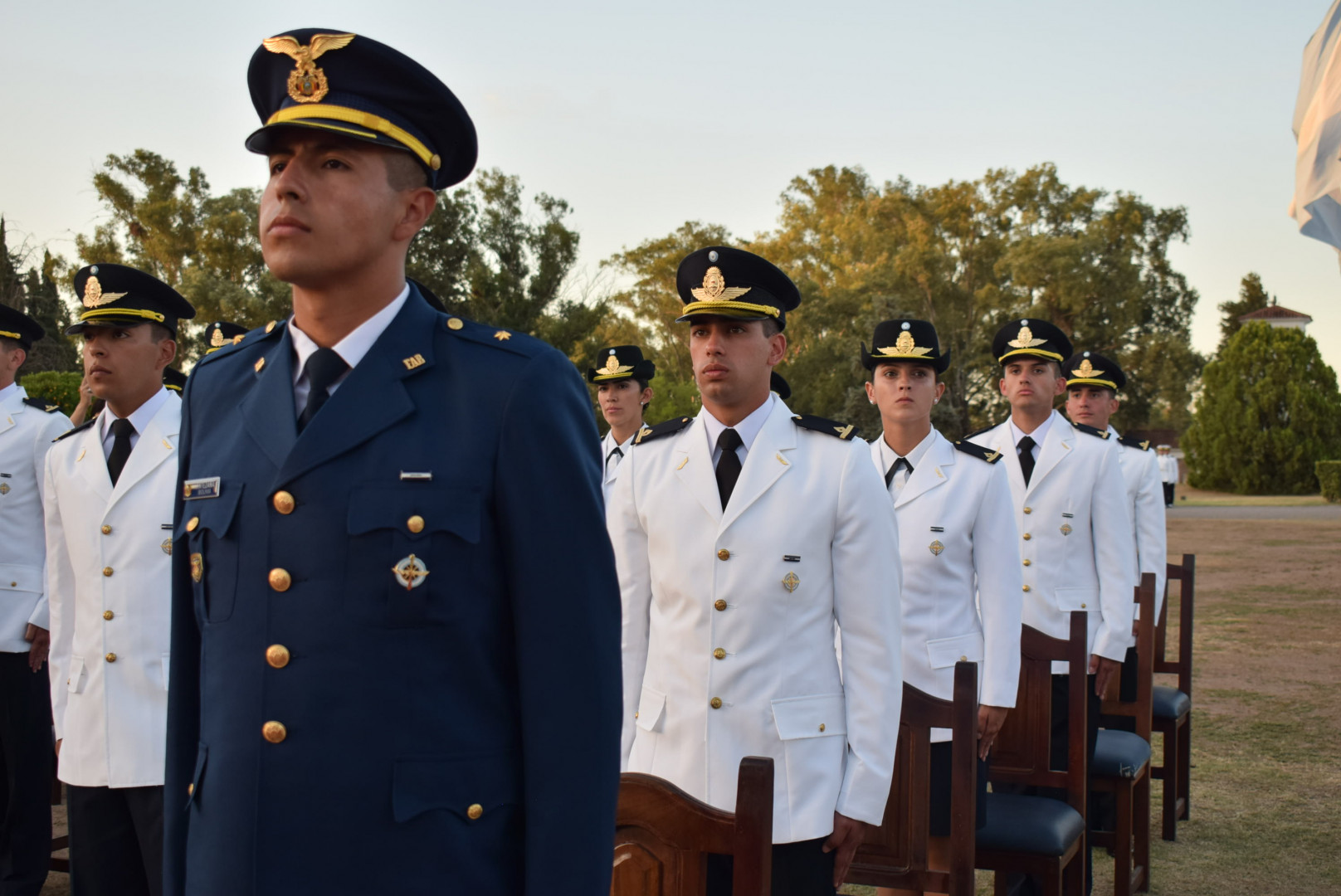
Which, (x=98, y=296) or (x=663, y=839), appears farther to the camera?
(x=98, y=296)

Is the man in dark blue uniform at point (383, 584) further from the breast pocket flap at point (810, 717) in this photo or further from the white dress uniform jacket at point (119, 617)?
the white dress uniform jacket at point (119, 617)

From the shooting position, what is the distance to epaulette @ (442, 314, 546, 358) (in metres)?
1.72

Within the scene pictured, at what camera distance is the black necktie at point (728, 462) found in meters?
3.25

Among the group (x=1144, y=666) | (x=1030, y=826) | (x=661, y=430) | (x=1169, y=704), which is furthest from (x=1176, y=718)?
(x=661, y=430)

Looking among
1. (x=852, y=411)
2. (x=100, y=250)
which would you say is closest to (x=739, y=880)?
(x=852, y=411)

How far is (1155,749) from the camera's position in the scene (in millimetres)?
7707

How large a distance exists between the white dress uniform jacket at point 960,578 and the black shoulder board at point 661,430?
1.36 meters

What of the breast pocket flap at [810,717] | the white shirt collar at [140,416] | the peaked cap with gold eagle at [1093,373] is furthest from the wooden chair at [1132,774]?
the white shirt collar at [140,416]

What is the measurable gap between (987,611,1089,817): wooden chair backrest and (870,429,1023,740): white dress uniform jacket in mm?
176

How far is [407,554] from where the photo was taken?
5.15ft

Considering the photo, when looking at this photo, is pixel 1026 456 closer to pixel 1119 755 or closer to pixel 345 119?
pixel 1119 755

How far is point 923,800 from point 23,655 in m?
3.77

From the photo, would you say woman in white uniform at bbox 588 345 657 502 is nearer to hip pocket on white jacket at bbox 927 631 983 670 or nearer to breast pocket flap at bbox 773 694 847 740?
hip pocket on white jacket at bbox 927 631 983 670

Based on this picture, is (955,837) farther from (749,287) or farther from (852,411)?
(852,411)
